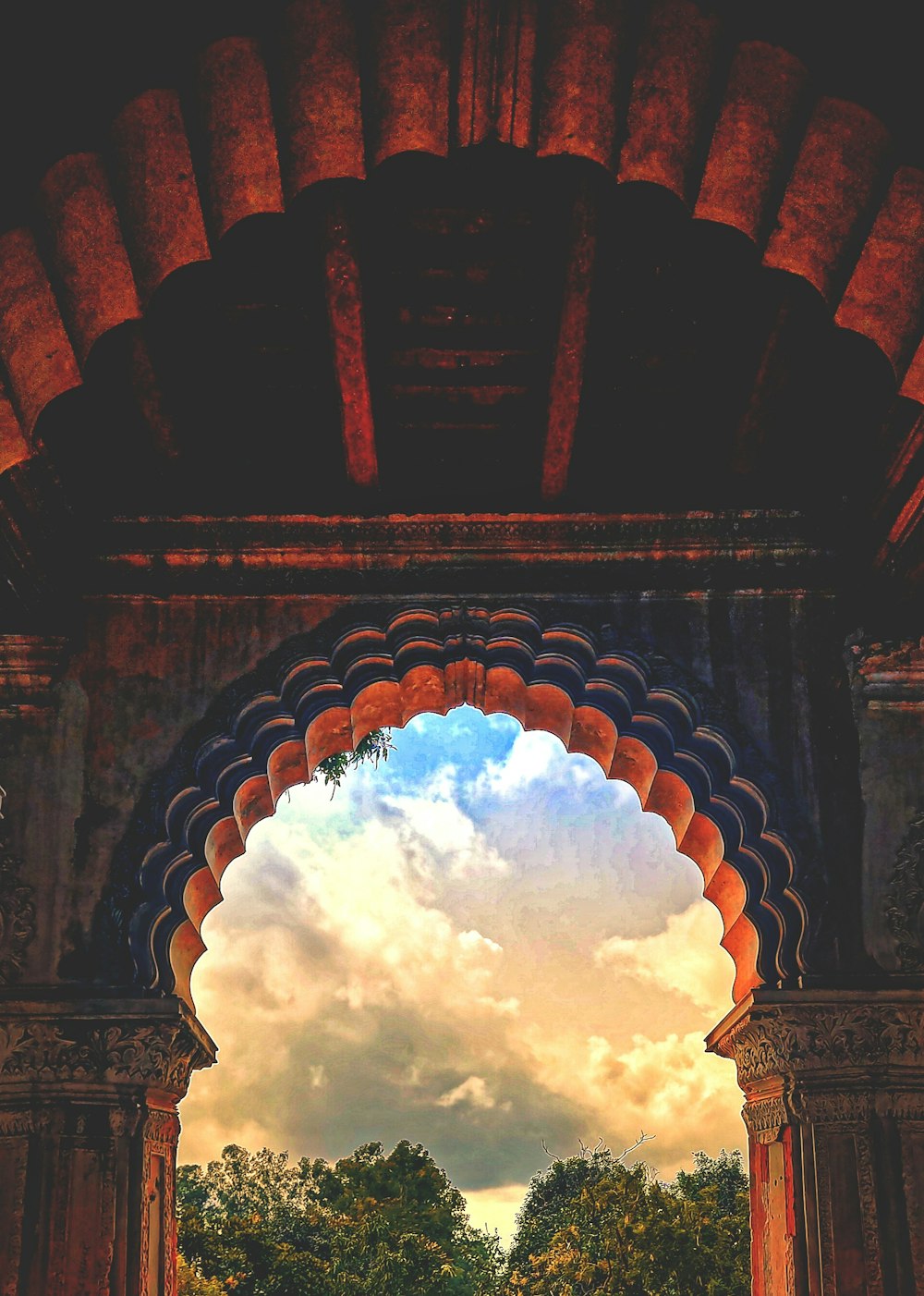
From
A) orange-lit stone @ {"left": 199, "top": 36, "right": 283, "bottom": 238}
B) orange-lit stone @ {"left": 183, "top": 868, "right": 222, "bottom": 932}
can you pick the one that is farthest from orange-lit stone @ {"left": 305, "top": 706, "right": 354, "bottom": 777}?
orange-lit stone @ {"left": 199, "top": 36, "right": 283, "bottom": 238}

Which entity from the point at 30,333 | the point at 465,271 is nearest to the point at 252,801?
the point at 465,271

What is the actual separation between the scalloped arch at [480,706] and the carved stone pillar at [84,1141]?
0.40 metres

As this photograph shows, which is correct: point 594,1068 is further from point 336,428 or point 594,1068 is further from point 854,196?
point 854,196

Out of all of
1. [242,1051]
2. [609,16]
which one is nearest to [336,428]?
[609,16]

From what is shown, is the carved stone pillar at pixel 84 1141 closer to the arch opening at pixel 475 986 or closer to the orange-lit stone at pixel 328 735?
the orange-lit stone at pixel 328 735

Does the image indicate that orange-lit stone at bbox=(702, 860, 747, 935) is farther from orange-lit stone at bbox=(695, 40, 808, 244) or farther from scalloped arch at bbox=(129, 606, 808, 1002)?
orange-lit stone at bbox=(695, 40, 808, 244)

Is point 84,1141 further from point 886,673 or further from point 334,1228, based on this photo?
point 334,1228

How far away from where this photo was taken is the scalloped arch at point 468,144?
4.32 metres

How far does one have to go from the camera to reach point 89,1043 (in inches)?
244

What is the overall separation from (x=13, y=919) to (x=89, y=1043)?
71 cm

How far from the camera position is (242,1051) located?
90.3 ft

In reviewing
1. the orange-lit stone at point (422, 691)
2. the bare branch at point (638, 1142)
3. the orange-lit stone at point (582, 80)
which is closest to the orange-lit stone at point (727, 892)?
the orange-lit stone at point (422, 691)

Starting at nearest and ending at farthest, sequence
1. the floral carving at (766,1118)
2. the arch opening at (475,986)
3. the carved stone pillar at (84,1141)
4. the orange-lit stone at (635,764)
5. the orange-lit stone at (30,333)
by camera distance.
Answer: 1. the orange-lit stone at (30,333)
2. the carved stone pillar at (84,1141)
3. the floral carving at (766,1118)
4. the orange-lit stone at (635,764)
5. the arch opening at (475,986)

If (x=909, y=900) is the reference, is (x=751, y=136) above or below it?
above
